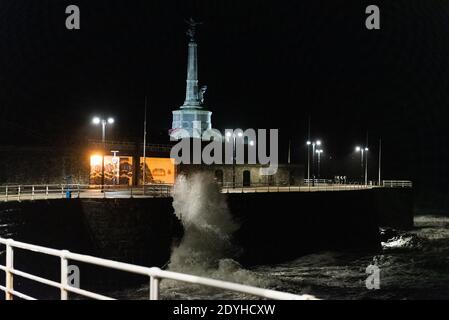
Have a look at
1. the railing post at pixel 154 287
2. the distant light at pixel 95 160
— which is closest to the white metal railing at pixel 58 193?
the distant light at pixel 95 160

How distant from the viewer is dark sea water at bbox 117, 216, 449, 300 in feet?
74.9

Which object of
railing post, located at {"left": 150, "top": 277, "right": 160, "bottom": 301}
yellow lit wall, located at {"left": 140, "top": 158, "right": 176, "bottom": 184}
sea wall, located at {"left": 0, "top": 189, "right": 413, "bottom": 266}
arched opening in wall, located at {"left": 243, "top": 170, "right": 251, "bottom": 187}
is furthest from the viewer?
arched opening in wall, located at {"left": 243, "top": 170, "right": 251, "bottom": 187}

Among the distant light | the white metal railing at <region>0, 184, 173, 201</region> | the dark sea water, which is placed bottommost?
the dark sea water

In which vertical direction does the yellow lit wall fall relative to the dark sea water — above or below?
above

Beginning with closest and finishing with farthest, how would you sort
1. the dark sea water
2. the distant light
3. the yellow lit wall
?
the dark sea water
the distant light
the yellow lit wall

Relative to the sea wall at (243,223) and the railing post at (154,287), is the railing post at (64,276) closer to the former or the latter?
the railing post at (154,287)

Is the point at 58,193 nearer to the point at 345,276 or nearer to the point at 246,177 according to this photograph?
the point at 345,276

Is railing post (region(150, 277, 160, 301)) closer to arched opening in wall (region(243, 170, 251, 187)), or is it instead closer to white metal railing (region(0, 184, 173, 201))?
white metal railing (region(0, 184, 173, 201))

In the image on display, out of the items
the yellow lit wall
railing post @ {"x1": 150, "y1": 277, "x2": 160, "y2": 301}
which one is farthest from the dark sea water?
railing post @ {"x1": 150, "y1": 277, "x2": 160, "y2": 301}

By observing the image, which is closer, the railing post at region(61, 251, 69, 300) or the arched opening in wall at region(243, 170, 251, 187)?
the railing post at region(61, 251, 69, 300)

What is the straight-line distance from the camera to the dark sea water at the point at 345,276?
22844 millimetres
